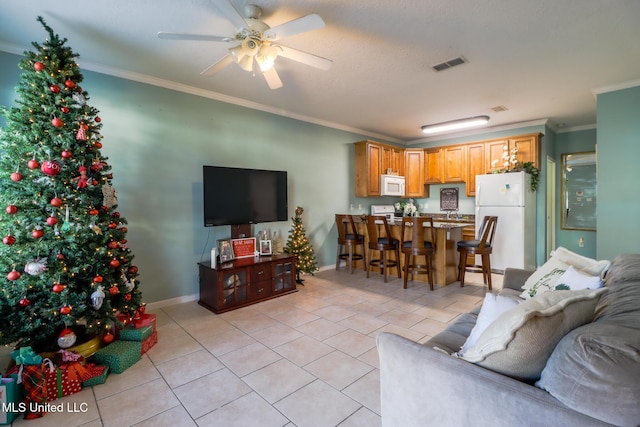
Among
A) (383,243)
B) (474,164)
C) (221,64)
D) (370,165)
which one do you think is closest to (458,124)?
(474,164)

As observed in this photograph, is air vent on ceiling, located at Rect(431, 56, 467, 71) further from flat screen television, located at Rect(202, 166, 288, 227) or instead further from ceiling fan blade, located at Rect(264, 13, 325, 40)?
flat screen television, located at Rect(202, 166, 288, 227)

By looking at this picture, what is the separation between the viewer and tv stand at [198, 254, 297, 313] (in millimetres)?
3418

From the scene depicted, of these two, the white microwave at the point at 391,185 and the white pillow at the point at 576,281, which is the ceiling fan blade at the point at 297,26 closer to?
the white pillow at the point at 576,281

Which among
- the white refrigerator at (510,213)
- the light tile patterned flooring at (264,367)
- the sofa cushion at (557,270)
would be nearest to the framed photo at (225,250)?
the light tile patterned flooring at (264,367)

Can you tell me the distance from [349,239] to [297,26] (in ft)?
11.9

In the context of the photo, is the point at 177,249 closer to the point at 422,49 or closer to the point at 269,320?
the point at 269,320

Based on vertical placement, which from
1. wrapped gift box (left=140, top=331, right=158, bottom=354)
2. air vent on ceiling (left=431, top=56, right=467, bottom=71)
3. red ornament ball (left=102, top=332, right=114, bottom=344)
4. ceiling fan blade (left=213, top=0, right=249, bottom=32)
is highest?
air vent on ceiling (left=431, top=56, right=467, bottom=71)

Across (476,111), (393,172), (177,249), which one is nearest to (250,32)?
(177,249)

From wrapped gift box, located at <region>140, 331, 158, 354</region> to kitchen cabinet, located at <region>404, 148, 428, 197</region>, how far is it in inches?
212

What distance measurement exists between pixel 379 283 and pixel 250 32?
12.0 feet

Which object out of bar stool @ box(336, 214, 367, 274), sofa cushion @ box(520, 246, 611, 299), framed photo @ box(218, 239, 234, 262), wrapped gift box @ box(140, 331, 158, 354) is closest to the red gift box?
wrapped gift box @ box(140, 331, 158, 354)

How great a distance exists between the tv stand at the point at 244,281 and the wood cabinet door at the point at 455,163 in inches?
156

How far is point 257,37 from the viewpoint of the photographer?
228 centimetres
